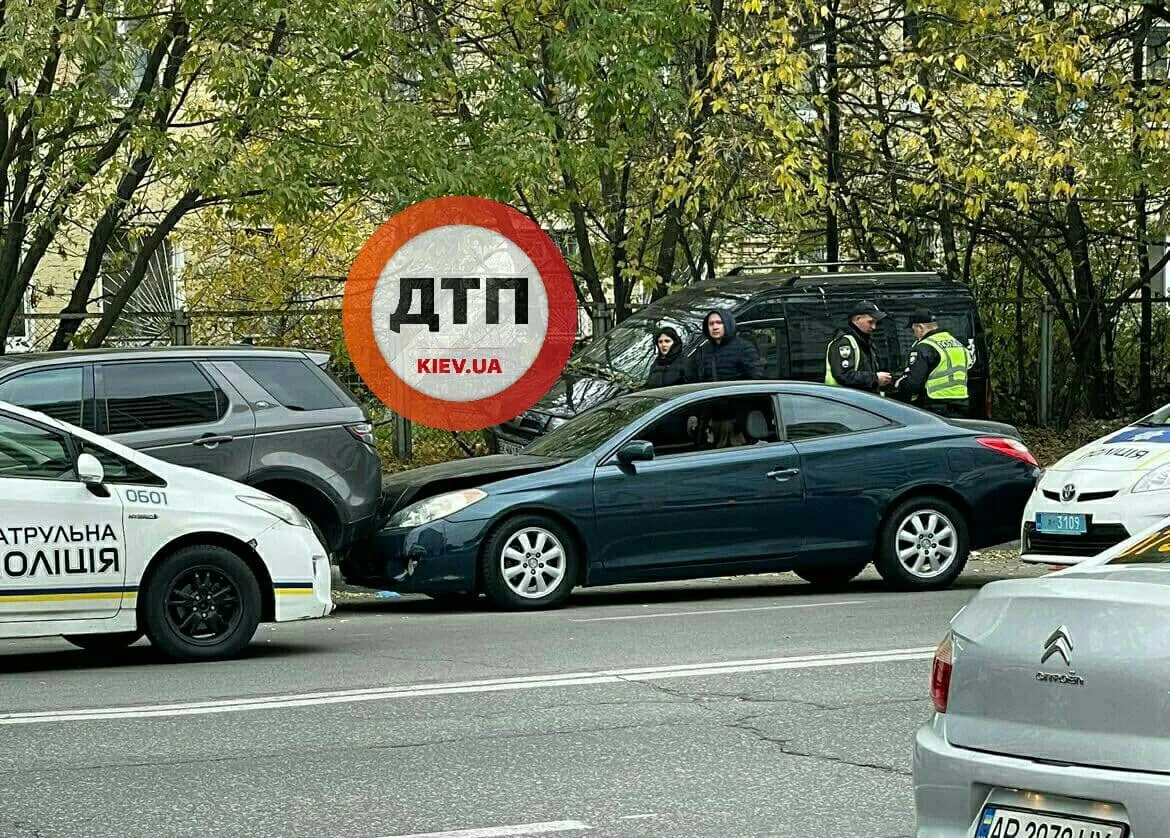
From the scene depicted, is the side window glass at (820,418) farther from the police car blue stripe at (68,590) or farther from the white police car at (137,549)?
the police car blue stripe at (68,590)

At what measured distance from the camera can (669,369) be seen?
53.6 feet

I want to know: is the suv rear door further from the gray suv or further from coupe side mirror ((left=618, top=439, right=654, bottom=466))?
coupe side mirror ((left=618, top=439, right=654, bottom=466))

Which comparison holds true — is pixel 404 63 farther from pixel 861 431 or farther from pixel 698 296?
pixel 861 431

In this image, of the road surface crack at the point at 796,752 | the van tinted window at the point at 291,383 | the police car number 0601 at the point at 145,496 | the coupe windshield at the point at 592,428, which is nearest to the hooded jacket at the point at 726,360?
the coupe windshield at the point at 592,428

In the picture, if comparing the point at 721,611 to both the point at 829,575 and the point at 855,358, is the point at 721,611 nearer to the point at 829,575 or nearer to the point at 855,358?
the point at 829,575

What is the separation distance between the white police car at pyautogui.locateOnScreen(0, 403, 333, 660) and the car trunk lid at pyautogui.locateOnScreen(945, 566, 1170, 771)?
5989 millimetres

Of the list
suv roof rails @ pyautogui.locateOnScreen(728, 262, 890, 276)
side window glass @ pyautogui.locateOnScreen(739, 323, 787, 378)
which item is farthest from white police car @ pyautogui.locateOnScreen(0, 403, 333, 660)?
suv roof rails @ pyautogui.locateOnScreen(728, 262, 890, 276)

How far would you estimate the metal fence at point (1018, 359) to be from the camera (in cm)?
2020

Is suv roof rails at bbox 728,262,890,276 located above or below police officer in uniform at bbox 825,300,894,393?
above

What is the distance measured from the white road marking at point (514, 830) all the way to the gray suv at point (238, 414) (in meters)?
6.63

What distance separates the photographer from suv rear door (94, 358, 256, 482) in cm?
1234

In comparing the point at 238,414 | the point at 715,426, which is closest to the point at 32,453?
the point at 238,414

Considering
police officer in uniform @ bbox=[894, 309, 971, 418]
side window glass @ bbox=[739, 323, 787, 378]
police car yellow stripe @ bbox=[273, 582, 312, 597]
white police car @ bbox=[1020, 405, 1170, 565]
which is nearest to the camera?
police car yellow stripe @ bbox=[273, 582, 312, 597]

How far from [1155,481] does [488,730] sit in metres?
5.64
